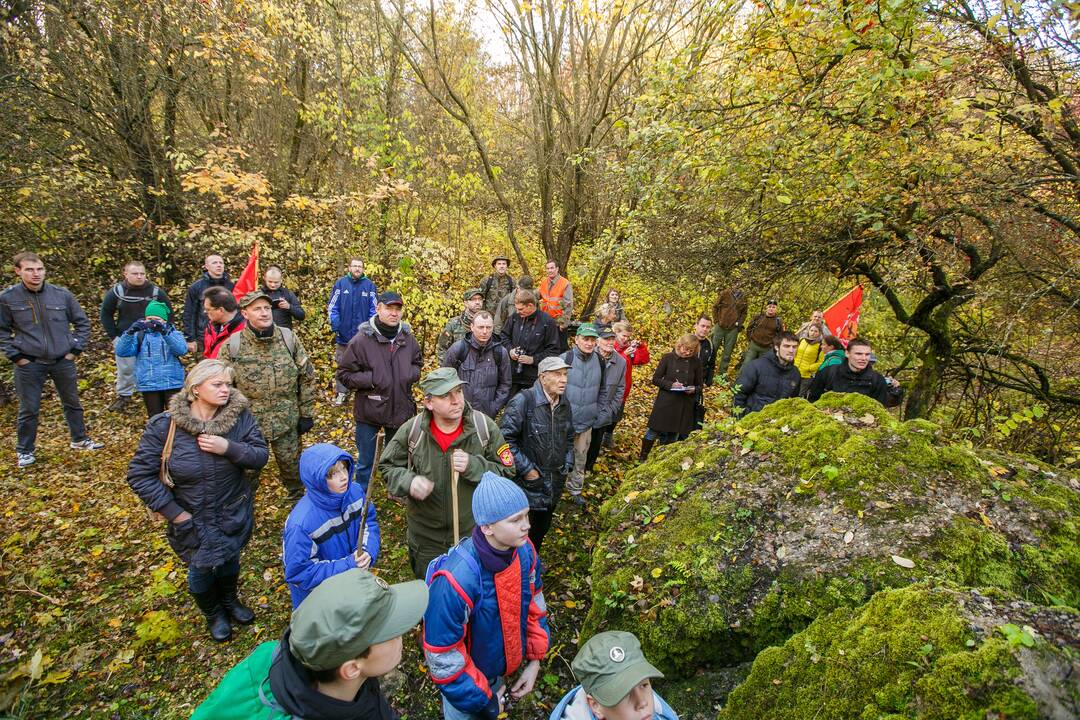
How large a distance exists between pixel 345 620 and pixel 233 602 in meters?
3.21

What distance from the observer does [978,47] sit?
4453 millimetres

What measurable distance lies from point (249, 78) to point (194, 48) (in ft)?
3.71

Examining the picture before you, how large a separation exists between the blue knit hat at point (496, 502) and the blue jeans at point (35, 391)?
6704mm

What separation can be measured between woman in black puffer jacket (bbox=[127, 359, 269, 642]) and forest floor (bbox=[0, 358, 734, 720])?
569mm

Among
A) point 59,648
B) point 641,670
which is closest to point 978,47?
point 641,670

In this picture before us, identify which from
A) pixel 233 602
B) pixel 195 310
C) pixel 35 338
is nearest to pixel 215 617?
pixel 233 602

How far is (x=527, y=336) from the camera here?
702cm

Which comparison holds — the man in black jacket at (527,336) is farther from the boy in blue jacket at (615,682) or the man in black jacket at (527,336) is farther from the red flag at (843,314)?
the boy in blue jacket at (615,682)

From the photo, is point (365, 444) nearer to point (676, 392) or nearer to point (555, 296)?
point (676, 392)

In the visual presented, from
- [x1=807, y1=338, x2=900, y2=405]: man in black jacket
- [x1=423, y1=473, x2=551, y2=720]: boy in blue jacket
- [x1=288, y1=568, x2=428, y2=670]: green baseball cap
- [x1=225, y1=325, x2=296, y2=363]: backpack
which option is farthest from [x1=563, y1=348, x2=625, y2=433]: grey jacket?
[x1=288, y1=568, x2=428, y2=670]: green baseball cap

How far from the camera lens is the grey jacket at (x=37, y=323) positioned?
225 inches

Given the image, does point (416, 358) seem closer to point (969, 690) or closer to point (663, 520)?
point (663, 520)

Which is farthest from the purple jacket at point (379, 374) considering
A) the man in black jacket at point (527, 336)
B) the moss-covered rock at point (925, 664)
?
the moss-covered rock at point (925, 664)

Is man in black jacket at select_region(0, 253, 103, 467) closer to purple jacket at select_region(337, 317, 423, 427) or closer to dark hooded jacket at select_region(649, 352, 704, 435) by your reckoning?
purple jacket at select_region(337, 317, 423, 427)
